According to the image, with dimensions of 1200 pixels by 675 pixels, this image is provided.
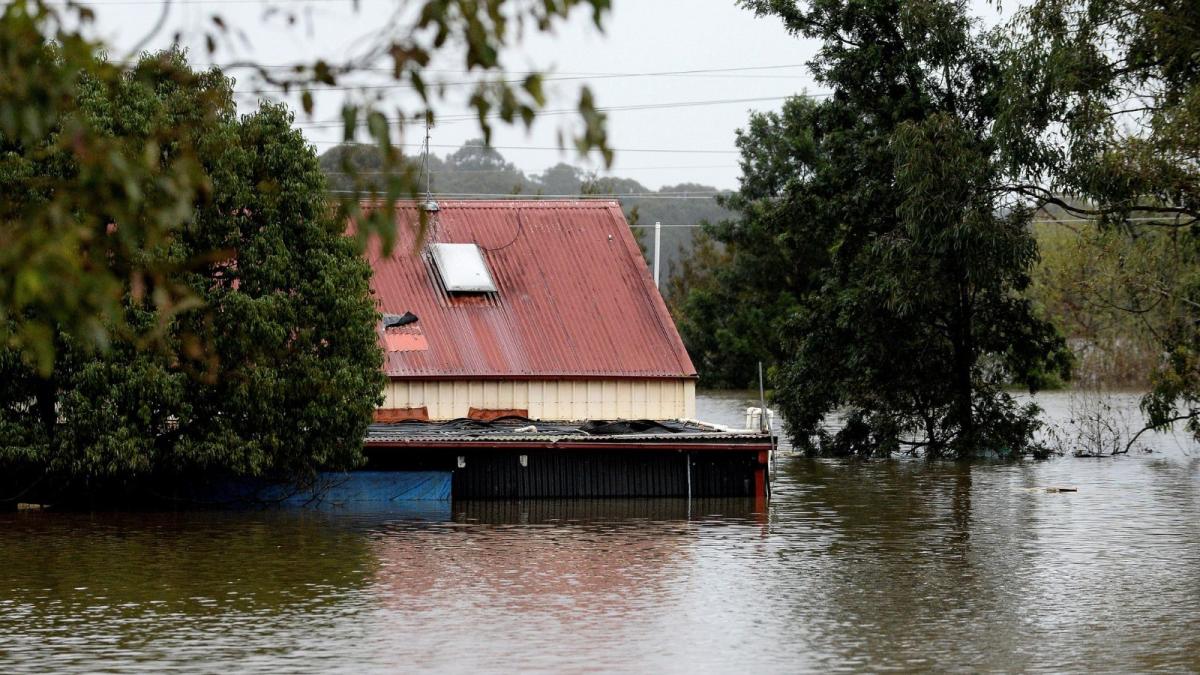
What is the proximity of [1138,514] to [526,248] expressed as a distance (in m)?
13.4

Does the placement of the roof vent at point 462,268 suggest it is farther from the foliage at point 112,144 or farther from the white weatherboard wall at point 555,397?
the foliage at point 112,144

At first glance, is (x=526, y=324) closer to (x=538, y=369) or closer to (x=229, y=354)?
(x=538, y=369)

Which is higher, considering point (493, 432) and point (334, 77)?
point (334, 77)

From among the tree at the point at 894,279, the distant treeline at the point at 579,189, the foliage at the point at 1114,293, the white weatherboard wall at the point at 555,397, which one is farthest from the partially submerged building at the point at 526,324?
the distant treeline at the point at 579,189

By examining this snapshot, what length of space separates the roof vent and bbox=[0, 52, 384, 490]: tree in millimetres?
5874

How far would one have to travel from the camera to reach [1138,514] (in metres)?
27.1

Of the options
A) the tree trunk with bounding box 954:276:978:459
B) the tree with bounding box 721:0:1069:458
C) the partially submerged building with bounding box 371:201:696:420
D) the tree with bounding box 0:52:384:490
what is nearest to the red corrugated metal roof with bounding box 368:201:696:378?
the partially submerged building with bounding box 371:201:696:420

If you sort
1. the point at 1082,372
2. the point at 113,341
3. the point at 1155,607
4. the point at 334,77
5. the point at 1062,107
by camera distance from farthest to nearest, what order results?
the point at 1082,372
the point at 1062,107
the point at 113,341
the point at 1155,607
the point at 334,77

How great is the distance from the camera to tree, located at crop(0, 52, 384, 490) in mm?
24281

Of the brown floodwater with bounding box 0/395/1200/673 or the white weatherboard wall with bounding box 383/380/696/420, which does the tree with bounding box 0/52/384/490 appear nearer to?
the brown floodwater with bounding box 0/395/1200/673

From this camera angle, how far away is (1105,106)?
32000 mm

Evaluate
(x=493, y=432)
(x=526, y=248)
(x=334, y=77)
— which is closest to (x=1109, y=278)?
(x=526, y=248)

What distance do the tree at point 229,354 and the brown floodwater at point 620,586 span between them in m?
1.16

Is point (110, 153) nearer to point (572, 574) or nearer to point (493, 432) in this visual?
point (572, 574)
